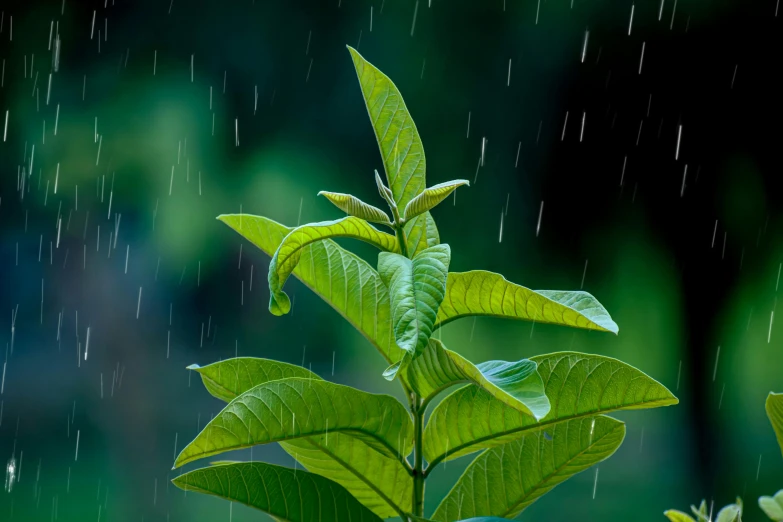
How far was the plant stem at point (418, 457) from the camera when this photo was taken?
40 centimetres

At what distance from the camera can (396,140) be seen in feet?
1.35

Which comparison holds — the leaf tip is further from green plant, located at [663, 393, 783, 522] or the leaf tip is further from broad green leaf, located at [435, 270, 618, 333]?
green plant, located at [663, 393, 783, 522]

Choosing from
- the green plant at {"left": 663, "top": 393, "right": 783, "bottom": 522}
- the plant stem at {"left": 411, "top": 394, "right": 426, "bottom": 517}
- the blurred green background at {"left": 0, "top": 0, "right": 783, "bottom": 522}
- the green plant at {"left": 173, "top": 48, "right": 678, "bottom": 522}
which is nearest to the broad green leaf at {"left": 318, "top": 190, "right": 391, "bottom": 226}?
the green plant at {"left": 173, "top": 48, "right": 678, "bottom": 522}

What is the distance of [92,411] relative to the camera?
3377mm

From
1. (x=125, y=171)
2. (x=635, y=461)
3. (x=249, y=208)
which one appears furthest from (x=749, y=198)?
(x=125, y=171)

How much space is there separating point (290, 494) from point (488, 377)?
0.45ft

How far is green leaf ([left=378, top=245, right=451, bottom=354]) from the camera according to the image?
0.98 feet

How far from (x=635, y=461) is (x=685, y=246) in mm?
906

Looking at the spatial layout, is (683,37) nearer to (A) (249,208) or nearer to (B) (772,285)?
(B) (772,285)

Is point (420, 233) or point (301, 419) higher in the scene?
point (420, 233)

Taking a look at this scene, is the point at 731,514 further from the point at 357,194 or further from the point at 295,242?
the point at 357,194

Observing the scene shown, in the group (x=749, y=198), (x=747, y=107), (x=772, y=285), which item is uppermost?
(x=747, y=107)

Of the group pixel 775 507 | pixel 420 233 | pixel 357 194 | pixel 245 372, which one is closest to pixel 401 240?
pixel 420 233

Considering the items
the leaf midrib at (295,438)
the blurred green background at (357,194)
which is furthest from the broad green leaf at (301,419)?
the blurred green background at (357,194)
